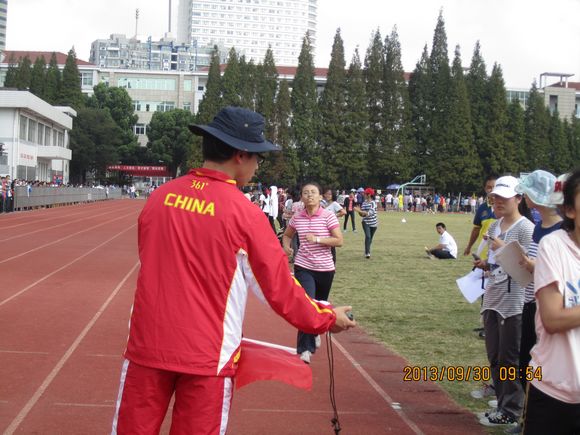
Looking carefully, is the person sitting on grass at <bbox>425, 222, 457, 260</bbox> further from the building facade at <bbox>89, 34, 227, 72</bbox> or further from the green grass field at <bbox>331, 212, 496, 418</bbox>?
the building facade at <bbox>89, 34, 227, 72</bbox>

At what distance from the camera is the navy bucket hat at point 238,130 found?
2.76 meters

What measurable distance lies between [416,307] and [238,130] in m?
7.70

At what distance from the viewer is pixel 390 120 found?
64.8 m

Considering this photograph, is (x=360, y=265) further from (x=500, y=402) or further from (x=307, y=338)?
(x=500, y=402)

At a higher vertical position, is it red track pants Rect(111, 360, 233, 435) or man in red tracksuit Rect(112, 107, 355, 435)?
man in red tracksuit Rect(112, 107, 355, 435)

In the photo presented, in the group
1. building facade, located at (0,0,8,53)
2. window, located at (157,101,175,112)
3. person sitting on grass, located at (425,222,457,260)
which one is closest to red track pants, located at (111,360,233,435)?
person sitting on grass, located at (425,222,457,260)

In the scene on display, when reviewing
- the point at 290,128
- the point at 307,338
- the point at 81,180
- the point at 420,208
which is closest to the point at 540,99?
the point at 420,208

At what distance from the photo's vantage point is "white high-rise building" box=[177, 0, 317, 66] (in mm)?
160750

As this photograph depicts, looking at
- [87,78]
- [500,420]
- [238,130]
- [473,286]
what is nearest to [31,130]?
[87,78]

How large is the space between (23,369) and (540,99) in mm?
72531

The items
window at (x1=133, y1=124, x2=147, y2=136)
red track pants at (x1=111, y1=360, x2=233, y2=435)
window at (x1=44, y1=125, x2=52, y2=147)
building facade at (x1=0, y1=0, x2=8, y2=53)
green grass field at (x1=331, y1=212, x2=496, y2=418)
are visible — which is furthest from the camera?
building facade at (x1=0, y1=0, x2=8, y2=53)

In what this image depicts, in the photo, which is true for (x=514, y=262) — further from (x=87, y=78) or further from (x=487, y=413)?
(x=87, y=78)

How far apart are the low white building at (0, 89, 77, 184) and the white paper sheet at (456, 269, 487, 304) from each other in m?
36.9
